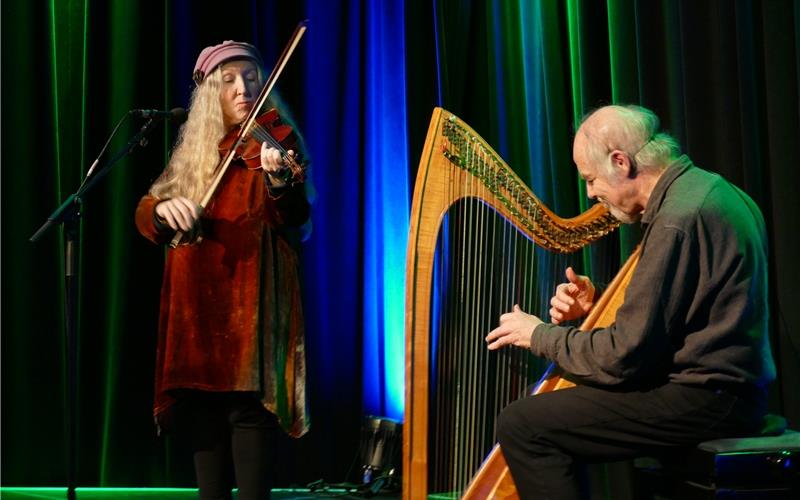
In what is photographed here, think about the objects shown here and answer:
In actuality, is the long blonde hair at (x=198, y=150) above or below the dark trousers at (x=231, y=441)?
above

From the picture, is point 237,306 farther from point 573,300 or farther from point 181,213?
point 573,300

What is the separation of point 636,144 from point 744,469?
713 millimetres

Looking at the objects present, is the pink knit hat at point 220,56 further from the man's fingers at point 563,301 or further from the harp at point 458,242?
the man's fingers at point 563,301

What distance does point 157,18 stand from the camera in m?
3.92

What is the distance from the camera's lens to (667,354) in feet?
5.74

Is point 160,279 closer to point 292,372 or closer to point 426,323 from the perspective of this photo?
point 292,372

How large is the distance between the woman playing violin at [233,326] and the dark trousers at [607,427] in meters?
0.69

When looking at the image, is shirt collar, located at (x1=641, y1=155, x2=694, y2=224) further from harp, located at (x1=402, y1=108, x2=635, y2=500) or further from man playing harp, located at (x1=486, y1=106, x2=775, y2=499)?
harp, located at (x1=402, y1=108, x2=635, y2=500)

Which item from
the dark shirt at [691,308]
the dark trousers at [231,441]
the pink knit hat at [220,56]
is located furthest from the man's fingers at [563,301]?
the pink knit hat at [220,56]

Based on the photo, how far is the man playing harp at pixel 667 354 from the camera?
1688 mm

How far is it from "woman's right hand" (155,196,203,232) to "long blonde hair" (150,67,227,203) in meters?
0.17

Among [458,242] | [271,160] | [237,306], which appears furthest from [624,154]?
Result: [237,306]

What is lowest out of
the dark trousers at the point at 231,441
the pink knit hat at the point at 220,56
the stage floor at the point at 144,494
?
the stage floor at the point at 144,494

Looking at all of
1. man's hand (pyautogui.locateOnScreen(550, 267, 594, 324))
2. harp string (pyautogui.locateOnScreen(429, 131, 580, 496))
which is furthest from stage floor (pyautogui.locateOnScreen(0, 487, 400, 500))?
man's hand (pyautogui.locateOnScreen(550, 267, 594, 324))
